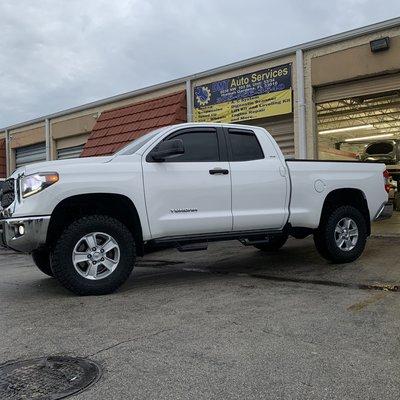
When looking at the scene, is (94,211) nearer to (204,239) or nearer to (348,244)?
(204,239)

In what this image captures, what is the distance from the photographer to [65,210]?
5.99 meters

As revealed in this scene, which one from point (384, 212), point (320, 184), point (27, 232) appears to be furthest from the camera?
point (384, 212)

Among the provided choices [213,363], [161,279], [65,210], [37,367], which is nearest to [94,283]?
[65,210]

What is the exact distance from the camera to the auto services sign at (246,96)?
13.0 metres

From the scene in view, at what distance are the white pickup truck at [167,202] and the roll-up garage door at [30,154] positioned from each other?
15.5 metres

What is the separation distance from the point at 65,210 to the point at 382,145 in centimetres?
1727

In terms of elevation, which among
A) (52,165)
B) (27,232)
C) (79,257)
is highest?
(52,165)

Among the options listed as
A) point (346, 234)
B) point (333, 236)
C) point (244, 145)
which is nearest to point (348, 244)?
point (346, 234)

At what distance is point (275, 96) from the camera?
43.2 ft

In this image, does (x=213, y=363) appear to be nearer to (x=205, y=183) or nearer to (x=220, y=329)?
(x=220, y=329)

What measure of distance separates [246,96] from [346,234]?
6748 millimetres

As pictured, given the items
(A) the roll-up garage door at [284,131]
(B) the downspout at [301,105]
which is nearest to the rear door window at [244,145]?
(B) the downspout at [301,105]

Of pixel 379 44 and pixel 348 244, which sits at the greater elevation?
pixel 379 44

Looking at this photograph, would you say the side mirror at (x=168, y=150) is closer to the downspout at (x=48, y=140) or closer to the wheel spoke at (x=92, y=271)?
the wheel spoke at (x=92, y=271)
